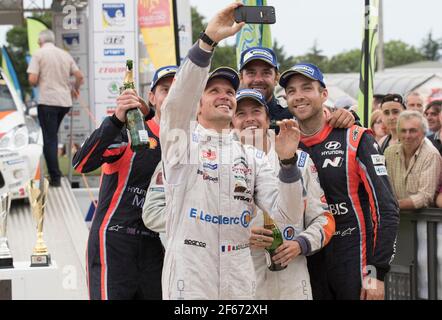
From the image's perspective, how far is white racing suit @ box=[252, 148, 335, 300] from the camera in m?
5.43

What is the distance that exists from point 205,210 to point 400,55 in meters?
91.8

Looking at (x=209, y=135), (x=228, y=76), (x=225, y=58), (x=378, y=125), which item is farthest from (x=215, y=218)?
(x=225, y=58)

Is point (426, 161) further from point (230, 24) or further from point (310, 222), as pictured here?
point (230, 24)

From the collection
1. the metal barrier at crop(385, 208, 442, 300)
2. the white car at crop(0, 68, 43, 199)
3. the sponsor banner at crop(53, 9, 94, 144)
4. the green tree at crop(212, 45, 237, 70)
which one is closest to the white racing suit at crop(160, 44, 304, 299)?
the metal barrier at crop(385, 208, 442, 300)

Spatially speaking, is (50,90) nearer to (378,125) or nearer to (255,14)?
(378,125)

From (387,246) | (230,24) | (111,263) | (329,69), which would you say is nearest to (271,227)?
(387,246)

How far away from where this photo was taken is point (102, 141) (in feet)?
17.9

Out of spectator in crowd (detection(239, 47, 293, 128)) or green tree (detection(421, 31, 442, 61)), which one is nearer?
spectator in crowd (detection(239, 47, 293, 128))

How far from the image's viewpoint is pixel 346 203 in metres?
5.67

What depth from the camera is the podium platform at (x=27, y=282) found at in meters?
7.09

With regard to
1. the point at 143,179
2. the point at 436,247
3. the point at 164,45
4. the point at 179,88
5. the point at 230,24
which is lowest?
the point at 436,247

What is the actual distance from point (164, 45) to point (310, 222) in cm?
689

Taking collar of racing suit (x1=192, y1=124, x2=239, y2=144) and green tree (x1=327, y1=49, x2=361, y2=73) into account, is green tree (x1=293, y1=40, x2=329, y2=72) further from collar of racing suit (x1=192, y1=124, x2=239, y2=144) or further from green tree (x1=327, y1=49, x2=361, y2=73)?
collar of racing suit (x1=192, y1=124, x2=239, y2=144)

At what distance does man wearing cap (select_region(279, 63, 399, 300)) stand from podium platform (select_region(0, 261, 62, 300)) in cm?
243
